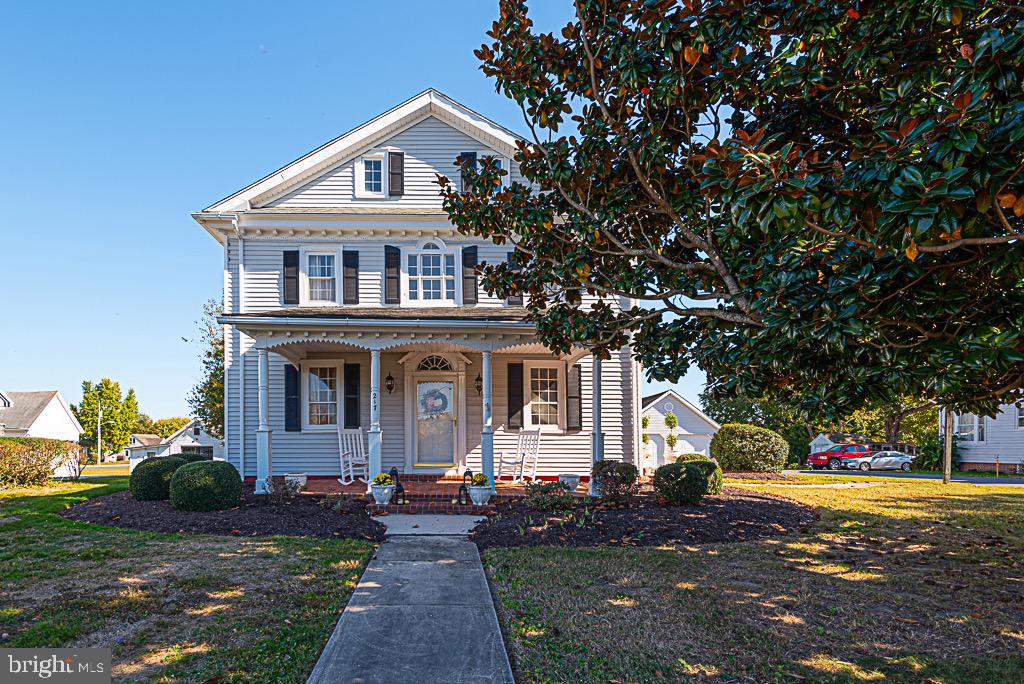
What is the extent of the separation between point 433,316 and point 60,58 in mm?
8659

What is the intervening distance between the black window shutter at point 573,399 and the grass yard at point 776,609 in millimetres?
5952

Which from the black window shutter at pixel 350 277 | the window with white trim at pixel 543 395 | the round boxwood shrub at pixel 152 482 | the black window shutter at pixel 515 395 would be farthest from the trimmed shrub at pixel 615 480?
the round boxwood shrub at pixel 152 482

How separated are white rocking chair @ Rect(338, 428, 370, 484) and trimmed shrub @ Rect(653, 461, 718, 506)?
21.1 feet

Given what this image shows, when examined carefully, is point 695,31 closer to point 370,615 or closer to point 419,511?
point 370,615

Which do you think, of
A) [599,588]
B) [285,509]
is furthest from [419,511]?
[599,588]

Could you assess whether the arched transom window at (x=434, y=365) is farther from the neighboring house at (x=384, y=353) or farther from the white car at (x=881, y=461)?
the white car at (x=881, y=461)

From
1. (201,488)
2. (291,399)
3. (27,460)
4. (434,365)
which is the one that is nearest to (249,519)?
(201,488)

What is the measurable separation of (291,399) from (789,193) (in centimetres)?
1240

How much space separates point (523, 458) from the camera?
1334 cm

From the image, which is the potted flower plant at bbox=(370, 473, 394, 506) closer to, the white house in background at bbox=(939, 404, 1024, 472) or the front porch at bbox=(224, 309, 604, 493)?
the front porch at bbox=(224, 309, 604, 493)

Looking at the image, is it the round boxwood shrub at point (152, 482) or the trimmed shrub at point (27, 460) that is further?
the trimmed shrub at point (27, 460)

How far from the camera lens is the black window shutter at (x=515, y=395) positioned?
13758mm

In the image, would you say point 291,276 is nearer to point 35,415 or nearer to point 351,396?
point 351,396

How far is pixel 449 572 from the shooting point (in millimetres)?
6445
